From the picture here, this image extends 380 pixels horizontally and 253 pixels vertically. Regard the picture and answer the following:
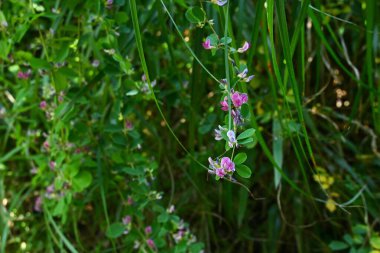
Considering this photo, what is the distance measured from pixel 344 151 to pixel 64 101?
2.05 feet

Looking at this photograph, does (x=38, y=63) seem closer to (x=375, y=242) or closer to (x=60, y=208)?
(x=60, y=208)

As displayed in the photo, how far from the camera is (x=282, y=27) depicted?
51 centimetres

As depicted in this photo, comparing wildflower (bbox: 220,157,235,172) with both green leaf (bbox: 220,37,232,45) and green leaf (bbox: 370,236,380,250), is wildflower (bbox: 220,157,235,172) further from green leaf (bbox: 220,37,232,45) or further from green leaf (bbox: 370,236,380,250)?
green leaf (bbox: 370,236,380,250)

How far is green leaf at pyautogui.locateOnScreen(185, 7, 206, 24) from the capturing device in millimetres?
538

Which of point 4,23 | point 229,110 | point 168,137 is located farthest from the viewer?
point 168,137

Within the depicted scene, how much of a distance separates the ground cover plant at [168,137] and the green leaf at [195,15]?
0.16 metres

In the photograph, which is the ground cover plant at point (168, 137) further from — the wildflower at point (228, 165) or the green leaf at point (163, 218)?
the wildflower at point (228, 165)

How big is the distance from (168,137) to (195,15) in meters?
0.58

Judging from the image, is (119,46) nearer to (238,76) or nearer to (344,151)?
(238,76)

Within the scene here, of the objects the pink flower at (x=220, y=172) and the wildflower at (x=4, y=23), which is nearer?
the pink flower at (x=220, y=172)

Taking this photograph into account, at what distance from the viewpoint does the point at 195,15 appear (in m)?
0.54

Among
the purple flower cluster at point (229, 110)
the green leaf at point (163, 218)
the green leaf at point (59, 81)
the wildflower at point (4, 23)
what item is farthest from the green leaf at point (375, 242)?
the wildflower at point (4, 23)

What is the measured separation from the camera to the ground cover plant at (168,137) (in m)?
0.79

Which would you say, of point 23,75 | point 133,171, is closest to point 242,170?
point 133,171
